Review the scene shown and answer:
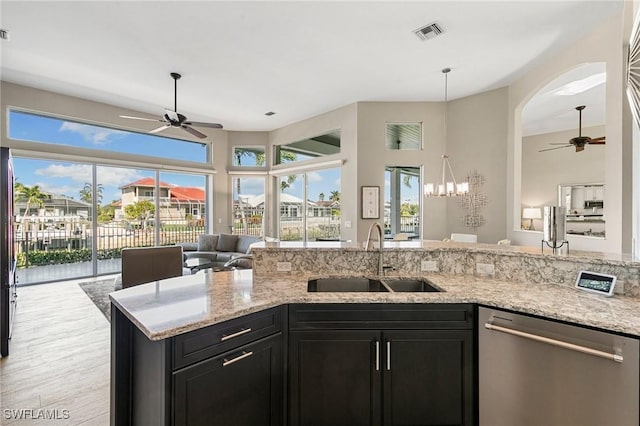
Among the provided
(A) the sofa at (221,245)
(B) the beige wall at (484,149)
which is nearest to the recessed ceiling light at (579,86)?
(B) the beige wall at (484,149)

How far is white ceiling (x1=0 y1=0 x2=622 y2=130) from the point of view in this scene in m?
3.06

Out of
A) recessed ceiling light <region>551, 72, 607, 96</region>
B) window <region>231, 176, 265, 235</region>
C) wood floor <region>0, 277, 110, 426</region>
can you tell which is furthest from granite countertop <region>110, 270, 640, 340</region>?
window <region>231, 176, 265, 235</region>

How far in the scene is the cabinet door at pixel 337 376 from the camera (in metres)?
1.63

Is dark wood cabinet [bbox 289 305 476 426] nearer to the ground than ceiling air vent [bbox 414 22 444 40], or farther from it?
nearer to the ground

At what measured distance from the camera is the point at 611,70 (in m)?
3.21

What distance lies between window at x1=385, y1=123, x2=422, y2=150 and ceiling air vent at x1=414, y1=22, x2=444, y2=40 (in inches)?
93.7

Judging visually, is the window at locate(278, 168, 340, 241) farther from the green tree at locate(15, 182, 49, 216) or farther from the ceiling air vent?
the green tree at locate(15, 182, 49, 216)

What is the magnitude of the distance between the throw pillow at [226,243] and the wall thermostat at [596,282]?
240 inches

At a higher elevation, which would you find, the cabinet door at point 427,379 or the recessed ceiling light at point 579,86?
the recessed ceiling light at point 579,86

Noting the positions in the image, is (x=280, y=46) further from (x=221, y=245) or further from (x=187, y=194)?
(x=187, y=194)

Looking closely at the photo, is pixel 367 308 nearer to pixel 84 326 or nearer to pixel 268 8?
pixel 268 8

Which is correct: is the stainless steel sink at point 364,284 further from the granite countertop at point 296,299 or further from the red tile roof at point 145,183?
the red tile roof at point 145,183

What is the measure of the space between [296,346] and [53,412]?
1833 millimetres

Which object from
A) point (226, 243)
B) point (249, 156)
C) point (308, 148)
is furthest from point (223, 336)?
point (249, 156)
